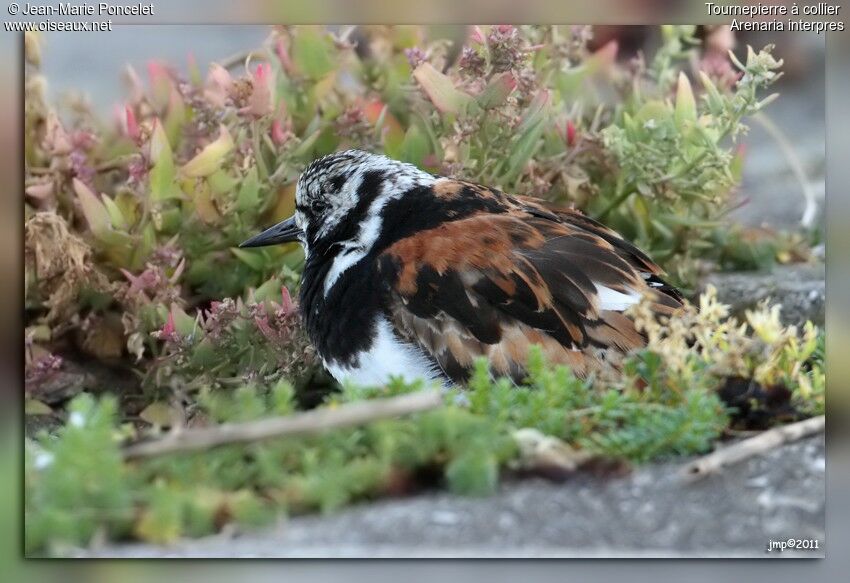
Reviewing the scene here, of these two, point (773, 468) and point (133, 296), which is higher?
point (133, 296)

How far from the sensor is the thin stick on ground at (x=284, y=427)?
9.09 feet

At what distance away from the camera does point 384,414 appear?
2775mm

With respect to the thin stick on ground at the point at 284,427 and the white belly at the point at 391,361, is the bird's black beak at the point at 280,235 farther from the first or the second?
the thin stick on ground at the point at 284,427

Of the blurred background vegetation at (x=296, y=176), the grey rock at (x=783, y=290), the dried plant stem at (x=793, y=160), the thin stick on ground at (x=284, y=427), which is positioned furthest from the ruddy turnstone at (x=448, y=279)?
the dried plant stem at (x=793, y=160)

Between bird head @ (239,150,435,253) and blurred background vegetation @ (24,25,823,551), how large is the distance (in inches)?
13.2

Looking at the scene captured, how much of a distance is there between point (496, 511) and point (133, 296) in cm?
143

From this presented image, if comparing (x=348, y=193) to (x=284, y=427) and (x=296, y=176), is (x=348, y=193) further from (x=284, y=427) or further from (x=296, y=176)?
(x=284, y=427)

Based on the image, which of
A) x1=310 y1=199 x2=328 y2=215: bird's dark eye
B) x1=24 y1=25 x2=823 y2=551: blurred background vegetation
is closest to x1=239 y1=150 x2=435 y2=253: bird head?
x1=310 y1=199 x2=328 y2=215: bird's dark eye

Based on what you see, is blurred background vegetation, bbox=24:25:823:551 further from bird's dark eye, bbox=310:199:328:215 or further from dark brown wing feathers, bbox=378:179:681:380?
bird's dark eye, bbox=310:199:328:215

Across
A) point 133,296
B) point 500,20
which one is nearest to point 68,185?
point 133,296

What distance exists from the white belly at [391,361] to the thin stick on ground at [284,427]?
Result: 0.28m

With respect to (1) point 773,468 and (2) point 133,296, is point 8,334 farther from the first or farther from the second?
(1) point 773,468

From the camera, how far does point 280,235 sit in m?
3.47

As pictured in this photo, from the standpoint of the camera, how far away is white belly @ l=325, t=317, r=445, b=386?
3092mm
